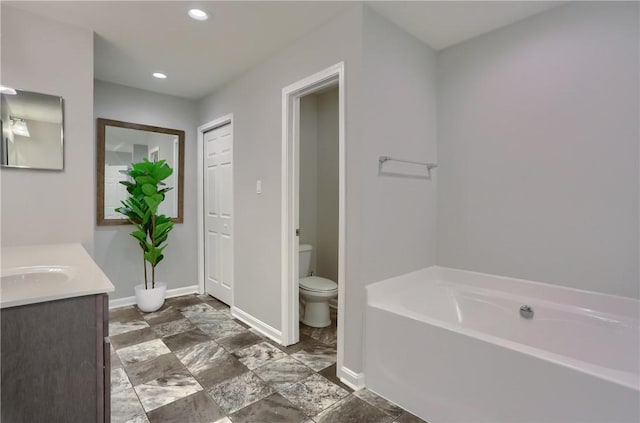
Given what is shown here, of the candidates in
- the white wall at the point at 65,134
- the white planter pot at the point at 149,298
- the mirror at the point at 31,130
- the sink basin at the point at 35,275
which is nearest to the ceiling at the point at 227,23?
the white wall at the point at 65,134

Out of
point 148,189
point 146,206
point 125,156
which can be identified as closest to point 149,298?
point 146,206

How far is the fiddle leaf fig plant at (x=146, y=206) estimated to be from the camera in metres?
3.07

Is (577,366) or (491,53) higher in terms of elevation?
(491,53)

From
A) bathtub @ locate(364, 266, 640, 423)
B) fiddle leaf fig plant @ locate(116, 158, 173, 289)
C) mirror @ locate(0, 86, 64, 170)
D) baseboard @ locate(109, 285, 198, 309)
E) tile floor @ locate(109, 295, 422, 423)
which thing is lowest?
tile floor @ locate(109, 295, 422, 423)

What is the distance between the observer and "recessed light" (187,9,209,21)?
1.97 m

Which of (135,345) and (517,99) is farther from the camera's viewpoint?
(135,345)

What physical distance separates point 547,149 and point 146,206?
11.2ft

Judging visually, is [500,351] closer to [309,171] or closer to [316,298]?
[316,298]

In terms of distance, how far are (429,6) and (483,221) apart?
1505 mm

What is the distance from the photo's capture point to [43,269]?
4.57 ft

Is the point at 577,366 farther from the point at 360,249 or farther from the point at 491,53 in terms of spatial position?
the point at 491,53

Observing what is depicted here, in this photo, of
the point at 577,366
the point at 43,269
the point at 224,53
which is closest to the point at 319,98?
the point at 224,53

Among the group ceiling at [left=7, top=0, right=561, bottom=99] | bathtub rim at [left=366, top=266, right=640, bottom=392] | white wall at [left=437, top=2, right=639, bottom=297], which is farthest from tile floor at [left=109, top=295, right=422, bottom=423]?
ceiling at [left=7, top=0, right=561, bottom=99]

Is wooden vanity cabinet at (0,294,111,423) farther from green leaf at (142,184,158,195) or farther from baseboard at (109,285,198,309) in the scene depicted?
baseboard at (109,285,198,309)
